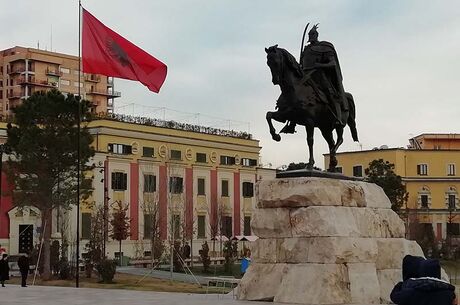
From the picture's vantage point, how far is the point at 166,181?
→ 2510 inches

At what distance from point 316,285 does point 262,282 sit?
5.01 ft

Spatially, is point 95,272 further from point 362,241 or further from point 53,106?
point 362,241

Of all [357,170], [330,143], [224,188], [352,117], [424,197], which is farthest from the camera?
[424,197]

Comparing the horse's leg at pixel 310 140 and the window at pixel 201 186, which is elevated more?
the window at pixel 201 186

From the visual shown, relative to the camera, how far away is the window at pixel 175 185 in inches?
2471

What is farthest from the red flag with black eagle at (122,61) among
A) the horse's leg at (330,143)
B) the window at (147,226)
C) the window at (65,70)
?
the window at (65,70)

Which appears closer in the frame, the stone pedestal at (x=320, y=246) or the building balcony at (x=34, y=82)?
the stone pedestal at (x=320, y=246)

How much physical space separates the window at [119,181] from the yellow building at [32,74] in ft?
136

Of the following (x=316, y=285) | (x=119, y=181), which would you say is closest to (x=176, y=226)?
(x=119, y=181)

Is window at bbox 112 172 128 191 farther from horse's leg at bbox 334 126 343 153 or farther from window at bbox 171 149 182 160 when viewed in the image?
horse's leg at bbox 334 126 343 153

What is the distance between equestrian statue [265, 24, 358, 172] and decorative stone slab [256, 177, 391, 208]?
96cm

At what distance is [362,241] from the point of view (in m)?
17.4

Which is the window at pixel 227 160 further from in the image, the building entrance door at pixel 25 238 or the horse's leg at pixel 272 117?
the horse's leg at pixel 272 117

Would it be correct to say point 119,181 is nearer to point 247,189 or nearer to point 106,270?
point 247,189
